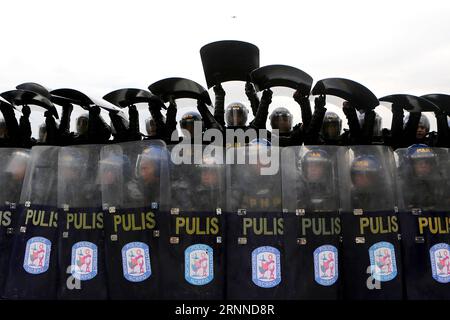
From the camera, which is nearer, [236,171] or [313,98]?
[236,171]

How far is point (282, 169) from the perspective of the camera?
400 cm

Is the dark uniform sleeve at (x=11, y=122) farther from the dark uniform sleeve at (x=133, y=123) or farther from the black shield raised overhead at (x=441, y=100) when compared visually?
the black shield raised overhead at (x=441, y=100)

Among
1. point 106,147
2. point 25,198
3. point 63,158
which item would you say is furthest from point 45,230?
point 106,147

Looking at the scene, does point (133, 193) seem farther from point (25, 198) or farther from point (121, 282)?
point (25, 198)

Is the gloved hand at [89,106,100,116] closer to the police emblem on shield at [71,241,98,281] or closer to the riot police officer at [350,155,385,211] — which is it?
the police emblem on shield at [71,241,98,281]

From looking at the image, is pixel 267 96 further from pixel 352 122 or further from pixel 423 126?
pixel 423 126

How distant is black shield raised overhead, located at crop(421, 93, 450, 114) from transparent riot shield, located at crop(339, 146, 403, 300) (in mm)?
970

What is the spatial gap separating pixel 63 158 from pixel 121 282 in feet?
4.27

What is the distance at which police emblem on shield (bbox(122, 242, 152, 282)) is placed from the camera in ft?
12.9

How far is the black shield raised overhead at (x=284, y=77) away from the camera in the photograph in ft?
13.4

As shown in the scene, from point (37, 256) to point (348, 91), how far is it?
10.6 feet

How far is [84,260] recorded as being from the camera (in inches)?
160

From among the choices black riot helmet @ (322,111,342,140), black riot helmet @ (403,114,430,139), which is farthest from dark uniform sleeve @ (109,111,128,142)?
black riot helmet @ (403,114,430,139)

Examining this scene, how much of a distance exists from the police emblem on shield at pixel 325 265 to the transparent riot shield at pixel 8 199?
9.66 ft
